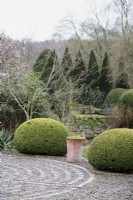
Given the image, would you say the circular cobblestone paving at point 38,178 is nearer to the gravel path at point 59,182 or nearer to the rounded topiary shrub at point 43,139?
the gravel path at point 59,182

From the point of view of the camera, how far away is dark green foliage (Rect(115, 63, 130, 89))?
2242cm

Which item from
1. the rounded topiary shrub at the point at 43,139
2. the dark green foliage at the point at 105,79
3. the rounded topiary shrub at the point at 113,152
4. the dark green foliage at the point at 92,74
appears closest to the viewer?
the rounded topiary shrub at the point at 113,152

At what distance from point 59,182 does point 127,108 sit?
10002 millimetres

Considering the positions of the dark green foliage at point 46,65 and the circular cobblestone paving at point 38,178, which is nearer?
the circular cobblestone paving at point 38,178

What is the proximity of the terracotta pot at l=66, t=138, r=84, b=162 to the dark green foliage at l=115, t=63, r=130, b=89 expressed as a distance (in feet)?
45.9

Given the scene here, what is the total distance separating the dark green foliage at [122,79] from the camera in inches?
883

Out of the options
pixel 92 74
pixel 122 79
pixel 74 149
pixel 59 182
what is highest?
pixel 92 74

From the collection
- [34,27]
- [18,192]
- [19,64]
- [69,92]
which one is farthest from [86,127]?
[18,192]

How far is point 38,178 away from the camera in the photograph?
6504 mm

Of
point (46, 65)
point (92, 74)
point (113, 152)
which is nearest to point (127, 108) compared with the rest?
point (46, 65)

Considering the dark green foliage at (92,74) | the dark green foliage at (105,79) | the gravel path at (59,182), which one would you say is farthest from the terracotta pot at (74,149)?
the dark green foliage at (105,79)

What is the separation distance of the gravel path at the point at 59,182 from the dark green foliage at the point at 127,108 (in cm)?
687

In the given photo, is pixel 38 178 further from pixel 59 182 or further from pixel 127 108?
pixel 127 108

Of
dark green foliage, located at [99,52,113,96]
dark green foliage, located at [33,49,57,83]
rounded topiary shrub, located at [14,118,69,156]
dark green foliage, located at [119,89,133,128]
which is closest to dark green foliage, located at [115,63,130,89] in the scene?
dark green foliage, located at [99,52,113,96]
